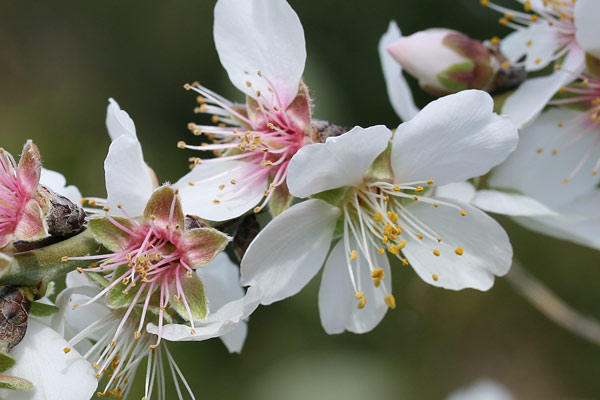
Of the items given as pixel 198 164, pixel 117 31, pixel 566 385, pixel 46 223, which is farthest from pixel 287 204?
pixel 117 31

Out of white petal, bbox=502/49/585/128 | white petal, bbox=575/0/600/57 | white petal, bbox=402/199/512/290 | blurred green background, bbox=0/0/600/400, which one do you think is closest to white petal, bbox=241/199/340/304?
white petal, bbox=402/199/512/290

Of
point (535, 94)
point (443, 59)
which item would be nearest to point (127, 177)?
point (443, 59)

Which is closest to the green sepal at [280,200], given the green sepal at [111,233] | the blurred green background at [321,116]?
the green sepal at [111,233]

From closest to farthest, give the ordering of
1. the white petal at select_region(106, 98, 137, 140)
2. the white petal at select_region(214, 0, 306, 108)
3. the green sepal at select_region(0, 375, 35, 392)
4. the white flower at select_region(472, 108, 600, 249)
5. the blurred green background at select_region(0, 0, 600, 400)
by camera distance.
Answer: the green sepal at select_region(0, 375, 35, 392) → the white petal at select_region(106, 98, 137, 140) → the white petal at select_region(214, 0, 306, 108) → the white flower at select_region(472, 108, 600, 249) → the blurred green background at select_region(0, 0, 600, 400)

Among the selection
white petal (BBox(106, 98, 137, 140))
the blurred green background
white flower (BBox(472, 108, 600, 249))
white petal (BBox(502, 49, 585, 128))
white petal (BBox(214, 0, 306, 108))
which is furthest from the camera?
the blurred green background

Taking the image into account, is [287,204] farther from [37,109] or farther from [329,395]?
[37,109]

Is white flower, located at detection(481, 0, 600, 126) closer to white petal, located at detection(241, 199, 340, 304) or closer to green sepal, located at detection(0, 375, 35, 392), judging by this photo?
white petal, located at detection(241, 199, 340, 304)
